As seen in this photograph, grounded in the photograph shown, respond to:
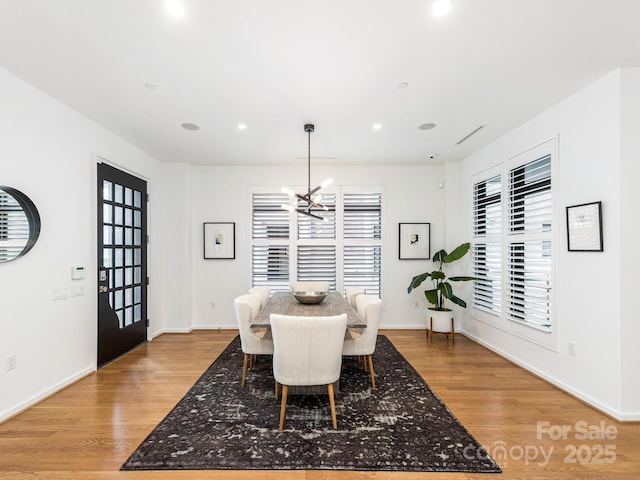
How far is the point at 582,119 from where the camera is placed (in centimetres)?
285

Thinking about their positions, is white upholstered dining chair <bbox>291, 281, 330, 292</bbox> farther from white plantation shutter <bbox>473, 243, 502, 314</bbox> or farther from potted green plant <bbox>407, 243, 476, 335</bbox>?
white plantation shutter <bbox>473, 243, 502, 314</bbox>

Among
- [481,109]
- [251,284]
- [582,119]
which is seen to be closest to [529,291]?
[582,119]

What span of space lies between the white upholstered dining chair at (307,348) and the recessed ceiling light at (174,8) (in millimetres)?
2028

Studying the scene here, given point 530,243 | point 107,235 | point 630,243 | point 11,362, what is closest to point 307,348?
point 11,362

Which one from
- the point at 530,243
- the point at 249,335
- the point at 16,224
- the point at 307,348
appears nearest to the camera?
the point at 307,348

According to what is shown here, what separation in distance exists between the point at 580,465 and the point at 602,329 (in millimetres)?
1200

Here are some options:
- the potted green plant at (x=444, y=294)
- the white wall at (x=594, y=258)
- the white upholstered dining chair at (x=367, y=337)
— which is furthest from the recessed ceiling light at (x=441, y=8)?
the potted green plant at (x=444, y=294)

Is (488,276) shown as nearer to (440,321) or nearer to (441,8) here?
(440,321)

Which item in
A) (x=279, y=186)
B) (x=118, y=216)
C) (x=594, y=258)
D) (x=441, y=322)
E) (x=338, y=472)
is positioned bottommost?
(x=338, y=472)

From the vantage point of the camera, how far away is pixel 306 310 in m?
3.14

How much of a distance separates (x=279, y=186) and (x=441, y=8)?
3.81 m

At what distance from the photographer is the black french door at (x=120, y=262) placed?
12.2 feet

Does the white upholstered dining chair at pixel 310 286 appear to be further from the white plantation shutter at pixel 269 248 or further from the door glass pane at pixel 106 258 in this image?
the door glass pane at pixel 106 258

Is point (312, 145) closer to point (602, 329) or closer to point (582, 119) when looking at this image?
point (582, 119)
